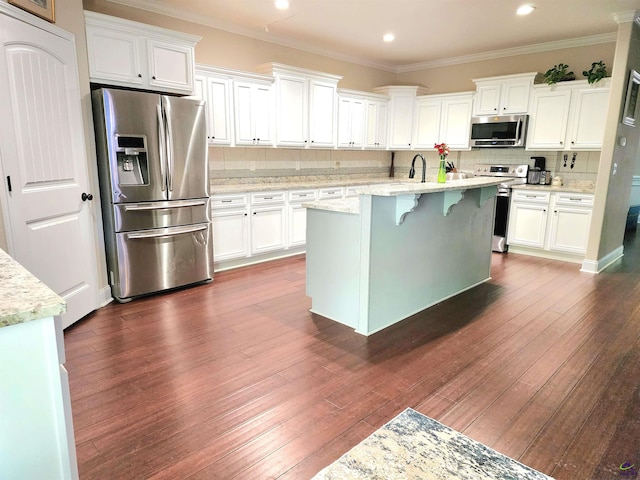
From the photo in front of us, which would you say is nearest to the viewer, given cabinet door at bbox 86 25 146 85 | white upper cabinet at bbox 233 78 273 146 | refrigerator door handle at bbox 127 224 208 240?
cabinet door at bbox 86 25 146 85

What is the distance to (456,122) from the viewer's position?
6.14 metres

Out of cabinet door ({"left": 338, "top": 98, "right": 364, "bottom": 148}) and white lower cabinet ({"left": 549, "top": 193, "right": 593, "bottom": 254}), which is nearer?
white lower cabinet ({"left": 549, "top": 193, "right": 593, "bottom": 254})

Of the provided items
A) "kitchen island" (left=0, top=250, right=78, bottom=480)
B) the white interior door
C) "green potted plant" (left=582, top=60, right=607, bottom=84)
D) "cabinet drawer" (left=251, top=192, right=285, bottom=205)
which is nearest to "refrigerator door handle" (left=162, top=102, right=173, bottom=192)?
the white interior door

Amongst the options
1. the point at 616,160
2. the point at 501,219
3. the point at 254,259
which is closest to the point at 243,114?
the point at 254,259

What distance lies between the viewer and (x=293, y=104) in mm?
5207

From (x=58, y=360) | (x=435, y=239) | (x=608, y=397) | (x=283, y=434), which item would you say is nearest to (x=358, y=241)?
(x=435, y=239)

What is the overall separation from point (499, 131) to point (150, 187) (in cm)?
463

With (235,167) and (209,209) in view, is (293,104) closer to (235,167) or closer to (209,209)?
(235,167)

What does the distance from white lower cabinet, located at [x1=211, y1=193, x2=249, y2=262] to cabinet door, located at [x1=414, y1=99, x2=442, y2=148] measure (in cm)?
339

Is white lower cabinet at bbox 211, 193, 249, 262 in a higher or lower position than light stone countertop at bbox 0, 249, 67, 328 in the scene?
lower

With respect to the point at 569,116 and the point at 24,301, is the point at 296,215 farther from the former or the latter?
the point at 24,301

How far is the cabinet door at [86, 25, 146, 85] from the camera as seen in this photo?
3293 mm

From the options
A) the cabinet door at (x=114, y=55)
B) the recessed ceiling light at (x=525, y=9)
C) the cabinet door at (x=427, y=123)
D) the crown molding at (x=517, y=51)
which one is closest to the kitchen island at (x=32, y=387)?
the cabinet door at (x=114, y=55)

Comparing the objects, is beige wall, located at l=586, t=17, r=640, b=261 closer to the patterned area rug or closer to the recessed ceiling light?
the recessed ceiling light
